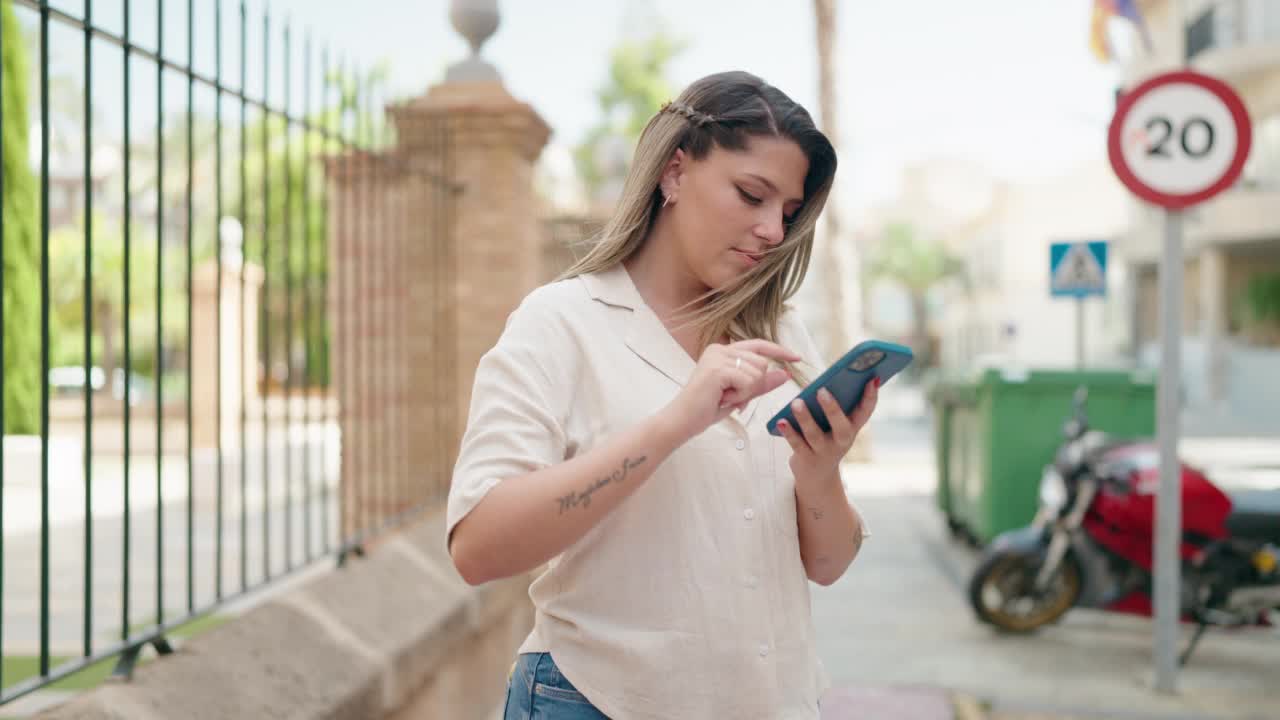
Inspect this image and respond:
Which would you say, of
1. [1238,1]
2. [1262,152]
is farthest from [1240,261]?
[1238,1]

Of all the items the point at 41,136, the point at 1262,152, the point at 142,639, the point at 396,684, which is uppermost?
the point at 1262,152

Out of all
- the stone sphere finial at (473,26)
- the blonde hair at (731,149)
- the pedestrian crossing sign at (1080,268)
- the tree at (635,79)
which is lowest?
the blonde hair at (731,149)

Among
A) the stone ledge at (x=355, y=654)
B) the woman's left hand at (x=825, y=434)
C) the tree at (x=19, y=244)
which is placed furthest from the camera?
the tree at (x=19, y=244)

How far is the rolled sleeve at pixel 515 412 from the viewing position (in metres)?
1.67

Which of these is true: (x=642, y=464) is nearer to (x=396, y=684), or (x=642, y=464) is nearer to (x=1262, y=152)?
(x=396, y=684)

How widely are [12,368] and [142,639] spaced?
2.39 m

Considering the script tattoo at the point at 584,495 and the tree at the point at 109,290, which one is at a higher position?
the tree at the point at 109,290

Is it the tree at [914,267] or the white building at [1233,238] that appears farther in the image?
the tree at [914,267]

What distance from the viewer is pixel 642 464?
1642 mm

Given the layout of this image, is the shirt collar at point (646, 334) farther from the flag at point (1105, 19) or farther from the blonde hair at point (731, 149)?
the flag at point (1105, 19)

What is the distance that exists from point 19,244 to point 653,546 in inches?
186

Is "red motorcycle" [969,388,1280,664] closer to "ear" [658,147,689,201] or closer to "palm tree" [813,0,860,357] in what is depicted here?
"ear" [658,147,689,201]

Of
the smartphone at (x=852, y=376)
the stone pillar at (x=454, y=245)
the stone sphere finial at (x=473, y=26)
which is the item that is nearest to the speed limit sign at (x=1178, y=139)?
the stone pillar at (x=454, y=245)

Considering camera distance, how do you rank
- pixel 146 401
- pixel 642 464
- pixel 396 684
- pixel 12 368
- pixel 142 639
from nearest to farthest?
1. pixel 642 464
2. pixel 142 639
3. pixel 396 684
4. pixel 12 368
5. pixel 146 401
